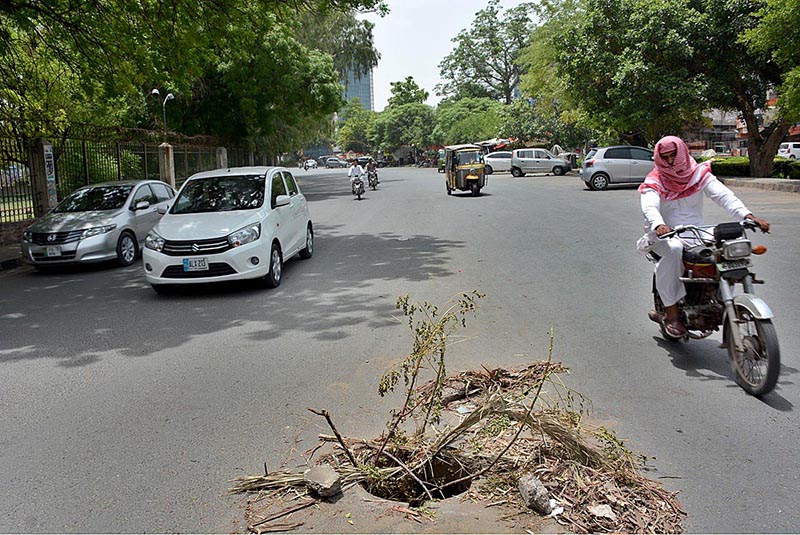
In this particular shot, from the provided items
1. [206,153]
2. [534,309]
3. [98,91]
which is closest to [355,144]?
[206,153]

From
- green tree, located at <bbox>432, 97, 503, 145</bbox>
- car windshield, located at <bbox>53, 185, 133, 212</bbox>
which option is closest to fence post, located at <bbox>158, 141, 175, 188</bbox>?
car windshield, located at <bbox>53, 185, 133, 212</bbox>

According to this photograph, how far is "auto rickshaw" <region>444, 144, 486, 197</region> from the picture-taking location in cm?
2642

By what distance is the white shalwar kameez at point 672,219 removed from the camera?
5.65 meters

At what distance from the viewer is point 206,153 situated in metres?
32.0

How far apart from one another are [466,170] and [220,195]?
1747cm

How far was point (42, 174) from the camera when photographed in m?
17.2

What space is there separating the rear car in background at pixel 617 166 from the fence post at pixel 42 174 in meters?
19.5

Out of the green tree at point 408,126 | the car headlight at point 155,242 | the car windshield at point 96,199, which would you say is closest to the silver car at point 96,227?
the car windshield at point 96,199

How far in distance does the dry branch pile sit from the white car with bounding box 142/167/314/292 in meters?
5.22

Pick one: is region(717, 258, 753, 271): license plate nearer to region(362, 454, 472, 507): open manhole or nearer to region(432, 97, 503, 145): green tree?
region(362, 454, 472, 507): open manhole

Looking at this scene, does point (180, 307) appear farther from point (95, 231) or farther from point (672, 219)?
point (672, 219)

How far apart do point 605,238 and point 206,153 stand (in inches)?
913

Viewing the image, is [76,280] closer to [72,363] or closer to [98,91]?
[72,363]

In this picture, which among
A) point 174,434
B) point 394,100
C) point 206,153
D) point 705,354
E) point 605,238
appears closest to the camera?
point 174,434
